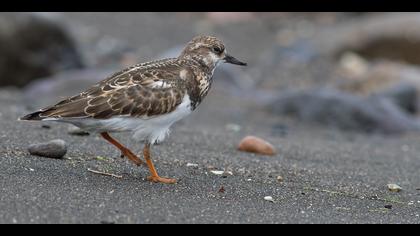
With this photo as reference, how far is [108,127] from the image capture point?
5.45 m

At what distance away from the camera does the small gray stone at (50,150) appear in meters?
5.75

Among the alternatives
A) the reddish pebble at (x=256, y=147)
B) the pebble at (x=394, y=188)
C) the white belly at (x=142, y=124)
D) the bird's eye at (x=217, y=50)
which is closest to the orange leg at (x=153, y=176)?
the white belly at (x=142, y=124)

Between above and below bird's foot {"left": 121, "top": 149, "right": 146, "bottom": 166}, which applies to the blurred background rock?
above

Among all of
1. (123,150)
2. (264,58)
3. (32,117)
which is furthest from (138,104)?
(264,58)

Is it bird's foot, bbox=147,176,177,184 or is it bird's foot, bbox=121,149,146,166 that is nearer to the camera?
bird's foot, bbox=147,176,177,184

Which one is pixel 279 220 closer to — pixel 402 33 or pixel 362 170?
pixel 362 170

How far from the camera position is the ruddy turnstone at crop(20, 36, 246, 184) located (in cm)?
537

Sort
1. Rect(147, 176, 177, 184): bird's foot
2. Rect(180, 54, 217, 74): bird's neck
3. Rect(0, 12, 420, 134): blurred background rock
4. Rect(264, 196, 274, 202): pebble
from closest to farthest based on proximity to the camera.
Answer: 1. Rect(264, 196, 274, 202): pebble
2. Rect(147, 176, 177, 184): bird's foot
3. Rect(180, 54, 217, 74): bird's neck
4. Rect(0, 12, 420, 134): blurred background rock

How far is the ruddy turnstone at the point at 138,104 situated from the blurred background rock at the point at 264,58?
3.59 m

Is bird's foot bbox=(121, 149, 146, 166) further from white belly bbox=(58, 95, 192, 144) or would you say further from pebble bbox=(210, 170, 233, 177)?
pebble bbox=(210, 170, 233, 177)

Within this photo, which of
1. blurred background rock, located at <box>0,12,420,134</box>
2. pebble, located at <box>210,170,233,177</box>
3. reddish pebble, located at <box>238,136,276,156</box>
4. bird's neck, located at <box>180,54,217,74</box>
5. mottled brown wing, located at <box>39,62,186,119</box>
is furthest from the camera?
blurred background rock, located at <box>0,12,420,134</box>

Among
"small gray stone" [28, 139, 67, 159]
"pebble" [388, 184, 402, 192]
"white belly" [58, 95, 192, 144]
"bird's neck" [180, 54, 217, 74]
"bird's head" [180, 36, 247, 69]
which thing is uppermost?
"bird's head" [180, 36, 247, 69]

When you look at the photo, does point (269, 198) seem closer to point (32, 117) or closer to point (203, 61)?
point (203, 61)

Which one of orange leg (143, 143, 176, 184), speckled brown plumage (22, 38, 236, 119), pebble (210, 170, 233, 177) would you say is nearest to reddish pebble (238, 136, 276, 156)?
pebble (210, 170, 233, 177)
